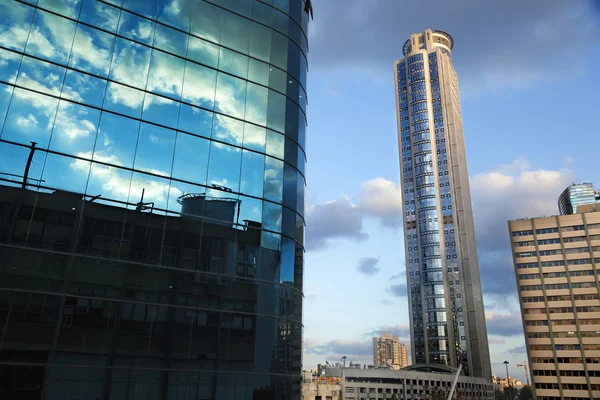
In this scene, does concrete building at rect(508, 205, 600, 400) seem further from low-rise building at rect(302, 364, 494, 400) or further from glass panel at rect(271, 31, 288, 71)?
glass panel at rect(271, 31, 288, 71)

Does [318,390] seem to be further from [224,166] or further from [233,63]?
[233,63]

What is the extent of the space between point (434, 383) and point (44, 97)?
127m

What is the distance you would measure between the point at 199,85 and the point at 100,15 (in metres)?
6.81

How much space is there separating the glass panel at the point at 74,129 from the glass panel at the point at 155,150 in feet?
8.19

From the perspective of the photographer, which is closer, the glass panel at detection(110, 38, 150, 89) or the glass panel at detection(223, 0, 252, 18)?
the glass panel at detection(110, 38, 150, 89)

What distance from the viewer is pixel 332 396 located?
412 ft

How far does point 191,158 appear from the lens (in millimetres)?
26750

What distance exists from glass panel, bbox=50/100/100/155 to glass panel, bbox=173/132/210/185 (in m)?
4.64

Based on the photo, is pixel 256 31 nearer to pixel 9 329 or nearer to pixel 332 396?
pixel 9 329

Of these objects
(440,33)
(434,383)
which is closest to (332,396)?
(434,383)

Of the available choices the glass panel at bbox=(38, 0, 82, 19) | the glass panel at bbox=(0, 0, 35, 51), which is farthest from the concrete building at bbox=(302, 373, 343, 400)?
the glass panel at bbox=(0, 0, 35, 51)

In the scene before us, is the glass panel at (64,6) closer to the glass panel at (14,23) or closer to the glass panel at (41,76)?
the glass panel at (14,23)

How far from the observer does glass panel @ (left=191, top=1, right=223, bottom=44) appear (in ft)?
95.8

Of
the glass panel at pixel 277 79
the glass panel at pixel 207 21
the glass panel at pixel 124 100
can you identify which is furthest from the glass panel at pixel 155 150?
the glass panel at pixel 277 79
